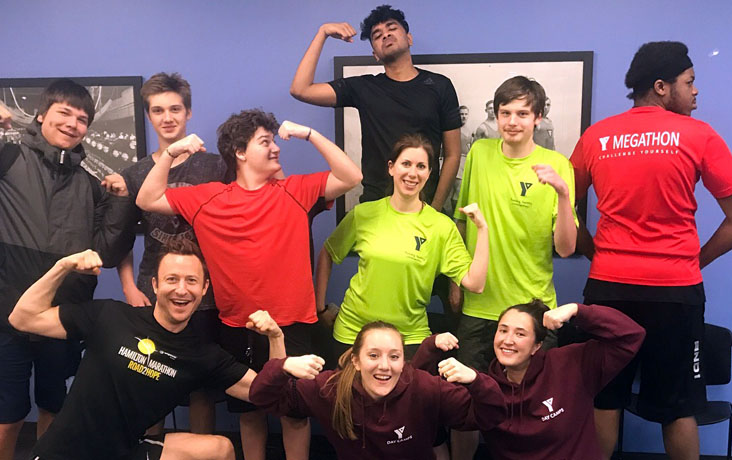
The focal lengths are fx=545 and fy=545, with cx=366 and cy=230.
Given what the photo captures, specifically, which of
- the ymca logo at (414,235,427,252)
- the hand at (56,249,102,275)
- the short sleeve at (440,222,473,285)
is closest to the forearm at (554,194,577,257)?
the short sleeve at (440,222,473,285)

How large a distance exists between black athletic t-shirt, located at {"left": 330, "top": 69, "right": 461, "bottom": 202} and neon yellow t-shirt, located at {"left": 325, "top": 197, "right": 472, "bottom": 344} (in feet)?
1.16

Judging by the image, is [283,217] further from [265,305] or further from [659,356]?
[659,356]

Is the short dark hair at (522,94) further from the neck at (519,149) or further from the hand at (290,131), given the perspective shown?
the hand at (290,131)

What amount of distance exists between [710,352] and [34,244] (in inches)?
127

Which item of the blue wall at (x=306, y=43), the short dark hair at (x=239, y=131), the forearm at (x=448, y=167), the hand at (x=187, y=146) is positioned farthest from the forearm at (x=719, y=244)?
the hand at (x=187, y=146)

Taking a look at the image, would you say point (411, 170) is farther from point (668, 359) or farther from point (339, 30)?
point (668, 359)

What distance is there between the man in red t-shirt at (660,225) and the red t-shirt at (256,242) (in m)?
1.22

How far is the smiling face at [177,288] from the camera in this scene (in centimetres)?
212

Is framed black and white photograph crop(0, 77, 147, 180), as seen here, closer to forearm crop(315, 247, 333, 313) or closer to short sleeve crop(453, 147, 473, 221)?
forearm crop(315, 247, 333, 313)

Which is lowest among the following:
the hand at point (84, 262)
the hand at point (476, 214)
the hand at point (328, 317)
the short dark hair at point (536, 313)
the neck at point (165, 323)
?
the hand at point (328, 317)

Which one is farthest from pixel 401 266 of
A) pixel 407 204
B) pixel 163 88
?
pixel 163 88

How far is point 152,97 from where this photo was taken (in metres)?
2.59

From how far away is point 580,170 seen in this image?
94.7 inches

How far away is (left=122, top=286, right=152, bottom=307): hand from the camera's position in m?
2.48
